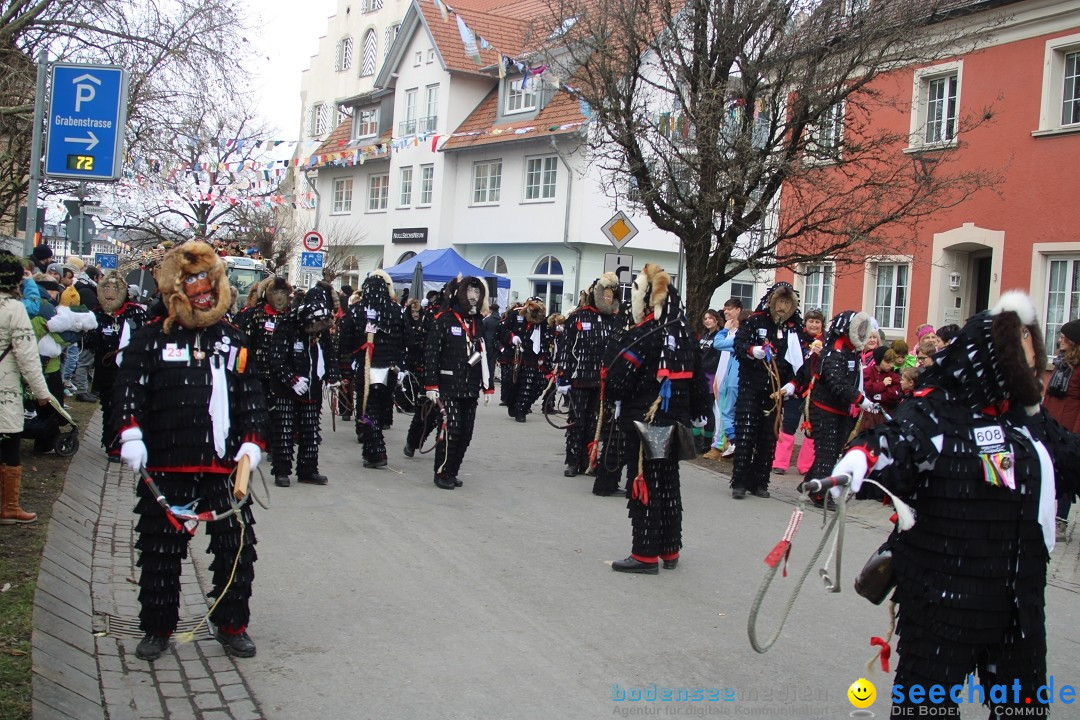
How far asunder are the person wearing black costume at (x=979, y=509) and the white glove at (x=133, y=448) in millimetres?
3058

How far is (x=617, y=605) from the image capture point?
633cm

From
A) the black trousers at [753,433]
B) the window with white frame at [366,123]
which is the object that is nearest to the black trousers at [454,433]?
the black trousers at [753,433]

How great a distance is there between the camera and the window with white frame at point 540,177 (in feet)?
109

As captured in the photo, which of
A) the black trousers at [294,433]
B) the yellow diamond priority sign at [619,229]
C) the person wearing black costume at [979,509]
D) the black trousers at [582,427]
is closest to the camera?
the person wearing black costume at [979,509]

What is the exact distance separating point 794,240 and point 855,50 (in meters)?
2.79

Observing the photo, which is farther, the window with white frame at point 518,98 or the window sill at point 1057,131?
the window with white frame at point 518,98

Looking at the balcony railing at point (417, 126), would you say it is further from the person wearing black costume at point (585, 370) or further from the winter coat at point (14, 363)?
the winter coat at point (14, 363)

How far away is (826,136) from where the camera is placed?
44.9 ft

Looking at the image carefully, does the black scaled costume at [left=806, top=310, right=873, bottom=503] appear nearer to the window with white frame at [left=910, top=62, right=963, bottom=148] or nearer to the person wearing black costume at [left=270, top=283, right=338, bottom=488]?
the person wearing black costume at [left=270, top=283, right=338, bottom=488]

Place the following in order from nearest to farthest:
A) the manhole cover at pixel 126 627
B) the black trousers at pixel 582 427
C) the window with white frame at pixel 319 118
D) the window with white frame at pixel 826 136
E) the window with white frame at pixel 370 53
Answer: the manhole cover at pixel 126 627 → the black trousers at pixel 582 427 → the window with white frame at pixel 826 136 → the window with white frame at pixel 370 53 → the window with white frame at pixel 319 118

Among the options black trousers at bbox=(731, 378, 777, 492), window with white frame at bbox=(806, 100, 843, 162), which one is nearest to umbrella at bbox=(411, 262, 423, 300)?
window with white frame at bbox=(806, 100, 843, 162)

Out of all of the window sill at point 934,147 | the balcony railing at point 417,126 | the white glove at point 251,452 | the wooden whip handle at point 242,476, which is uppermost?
the balcony railing at point 417,126

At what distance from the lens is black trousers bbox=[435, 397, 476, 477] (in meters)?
10.1

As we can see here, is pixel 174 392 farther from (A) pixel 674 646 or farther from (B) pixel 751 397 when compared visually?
(B) pixel 751 397
